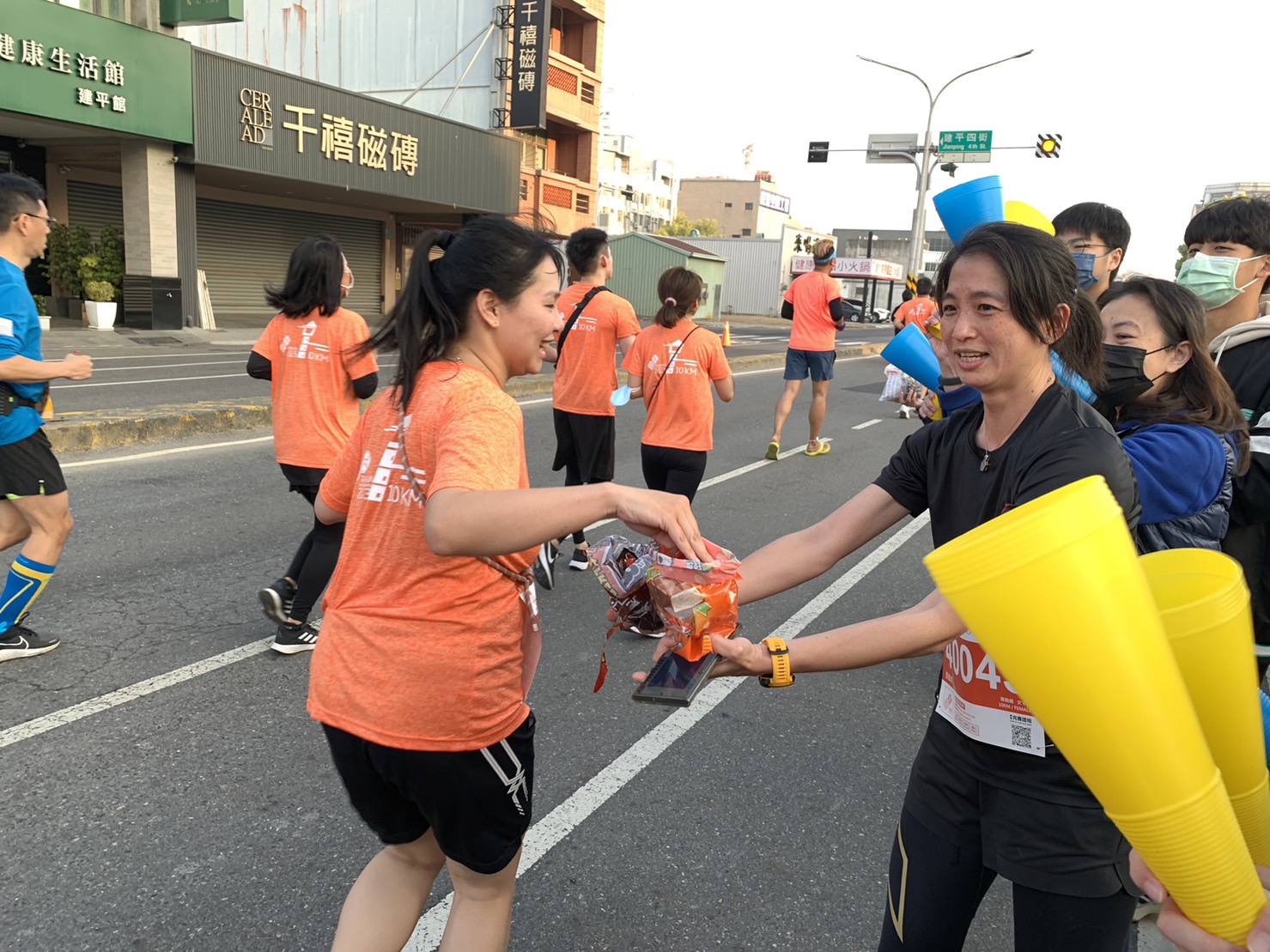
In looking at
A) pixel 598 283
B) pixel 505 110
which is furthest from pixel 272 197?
pixel 598 283

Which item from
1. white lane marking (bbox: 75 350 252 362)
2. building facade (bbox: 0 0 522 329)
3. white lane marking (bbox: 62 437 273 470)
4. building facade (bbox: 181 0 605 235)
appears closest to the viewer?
white lane marking (bbox: 62 437 273 470)

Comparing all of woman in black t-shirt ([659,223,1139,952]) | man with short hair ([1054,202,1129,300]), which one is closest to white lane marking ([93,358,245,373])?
man with short hair ([1054,202,1129,300])

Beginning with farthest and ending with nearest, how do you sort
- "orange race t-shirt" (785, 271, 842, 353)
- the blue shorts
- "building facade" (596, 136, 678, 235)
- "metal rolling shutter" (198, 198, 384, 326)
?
"building facade" (596, 136, 678, 235), "metal rolling shutter" (198, 198, 384, 326), the blue shorts, "orange race t-shirt" (785, 271, 842, 353)

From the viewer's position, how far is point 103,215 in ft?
71.3

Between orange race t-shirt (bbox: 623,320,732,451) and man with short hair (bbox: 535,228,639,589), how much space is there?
279mm

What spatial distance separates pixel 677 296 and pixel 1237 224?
118 inches

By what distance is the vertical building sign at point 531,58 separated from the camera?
29.3 meters

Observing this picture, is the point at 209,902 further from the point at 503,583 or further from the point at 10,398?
the point at 10,398

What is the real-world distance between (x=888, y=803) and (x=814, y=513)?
4291mm

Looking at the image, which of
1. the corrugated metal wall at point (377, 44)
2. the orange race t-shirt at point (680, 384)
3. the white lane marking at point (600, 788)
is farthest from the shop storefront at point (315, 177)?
the white lane marking at point (600, 788)

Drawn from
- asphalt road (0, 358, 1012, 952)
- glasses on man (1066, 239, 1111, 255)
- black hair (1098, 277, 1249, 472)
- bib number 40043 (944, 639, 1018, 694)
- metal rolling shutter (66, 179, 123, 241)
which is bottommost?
asphalt road (0, 358, 1012, 952)

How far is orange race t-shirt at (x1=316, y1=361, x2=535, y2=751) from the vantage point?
1711 millimetres

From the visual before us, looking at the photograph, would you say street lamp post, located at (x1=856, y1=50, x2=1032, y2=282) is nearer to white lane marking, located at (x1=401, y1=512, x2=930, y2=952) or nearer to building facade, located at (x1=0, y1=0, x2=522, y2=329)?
building facade, located at (x1=0, y1=0, x2=522, y2=329)

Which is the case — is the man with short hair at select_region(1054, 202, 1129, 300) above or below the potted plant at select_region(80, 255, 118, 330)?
above
